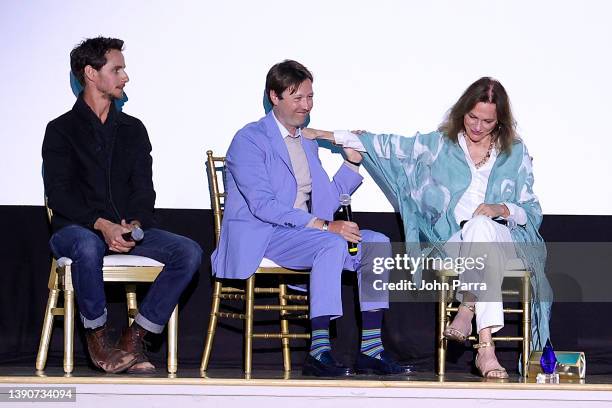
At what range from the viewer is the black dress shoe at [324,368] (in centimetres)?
440

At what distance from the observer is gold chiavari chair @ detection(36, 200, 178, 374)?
179 inches

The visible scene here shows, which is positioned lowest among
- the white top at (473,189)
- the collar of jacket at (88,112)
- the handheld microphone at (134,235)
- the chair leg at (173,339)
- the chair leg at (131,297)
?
the chair leg at (173,339)

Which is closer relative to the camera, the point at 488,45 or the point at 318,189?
the point at 318,189

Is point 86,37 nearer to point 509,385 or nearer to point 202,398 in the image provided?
point 202,398

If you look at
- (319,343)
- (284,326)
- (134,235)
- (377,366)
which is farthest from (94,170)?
(377,366)

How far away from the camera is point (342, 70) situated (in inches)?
207

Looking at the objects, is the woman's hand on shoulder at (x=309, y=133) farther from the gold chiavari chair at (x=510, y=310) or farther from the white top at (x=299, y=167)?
the gold chiavari chair at (x=510, y=310)

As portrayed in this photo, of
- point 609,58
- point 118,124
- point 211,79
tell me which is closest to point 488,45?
point 609,58

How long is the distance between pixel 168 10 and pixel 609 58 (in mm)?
1966

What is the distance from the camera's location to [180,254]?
4.60 m

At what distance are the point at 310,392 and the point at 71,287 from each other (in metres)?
1.06

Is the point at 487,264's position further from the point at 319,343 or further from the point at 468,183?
the point at 319,343

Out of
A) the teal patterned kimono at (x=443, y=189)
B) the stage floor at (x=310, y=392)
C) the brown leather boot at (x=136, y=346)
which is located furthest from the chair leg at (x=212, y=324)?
the teal patterned kimono at (x=443, y=189)

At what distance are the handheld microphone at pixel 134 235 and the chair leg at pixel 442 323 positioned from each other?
3.90 ft
